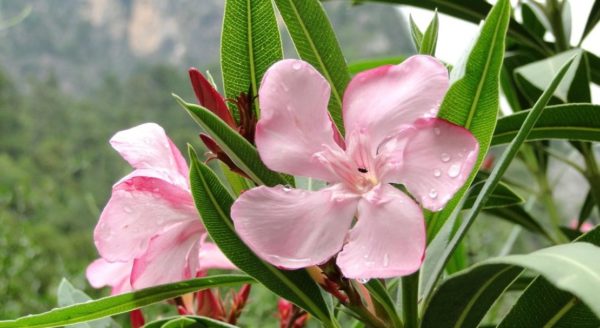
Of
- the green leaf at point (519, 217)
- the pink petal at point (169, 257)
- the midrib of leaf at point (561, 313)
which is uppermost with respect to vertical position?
the pink petal at point (169, 257)

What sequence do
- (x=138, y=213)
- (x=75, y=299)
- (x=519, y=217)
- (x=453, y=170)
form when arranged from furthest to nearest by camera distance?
(x=519, y=217) → (x=75, y=299) → (x=138, y=213) → (x=453, y=170)

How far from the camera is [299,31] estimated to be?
0.63 metres

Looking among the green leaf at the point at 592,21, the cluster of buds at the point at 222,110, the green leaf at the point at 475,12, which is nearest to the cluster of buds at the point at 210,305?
the cluster of buds at the point at 222,110

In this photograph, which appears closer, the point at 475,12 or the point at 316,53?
the point at 316,53

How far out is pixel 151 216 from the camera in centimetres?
58

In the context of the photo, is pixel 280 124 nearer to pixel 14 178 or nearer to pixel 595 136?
pixel 595 136

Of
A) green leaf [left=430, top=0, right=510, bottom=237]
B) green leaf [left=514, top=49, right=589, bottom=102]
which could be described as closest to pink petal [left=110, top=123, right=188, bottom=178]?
green leaf [left=430, top=0, right=510, bottom=237]

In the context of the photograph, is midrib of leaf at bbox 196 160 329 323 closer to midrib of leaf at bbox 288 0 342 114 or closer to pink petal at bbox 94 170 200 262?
pink petal at bbox 94 170 200 262

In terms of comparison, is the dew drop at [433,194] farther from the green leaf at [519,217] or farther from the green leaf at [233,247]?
the green leaf at [519,217]

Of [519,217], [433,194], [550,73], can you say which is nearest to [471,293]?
[433,194]

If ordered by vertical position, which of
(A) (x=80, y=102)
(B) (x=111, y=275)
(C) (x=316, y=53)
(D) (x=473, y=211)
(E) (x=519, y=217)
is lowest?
(A) (x=80, y=102)

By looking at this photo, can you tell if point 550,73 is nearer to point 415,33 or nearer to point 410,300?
point 415,33

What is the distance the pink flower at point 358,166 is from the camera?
47 cm

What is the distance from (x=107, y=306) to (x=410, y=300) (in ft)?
0.83
